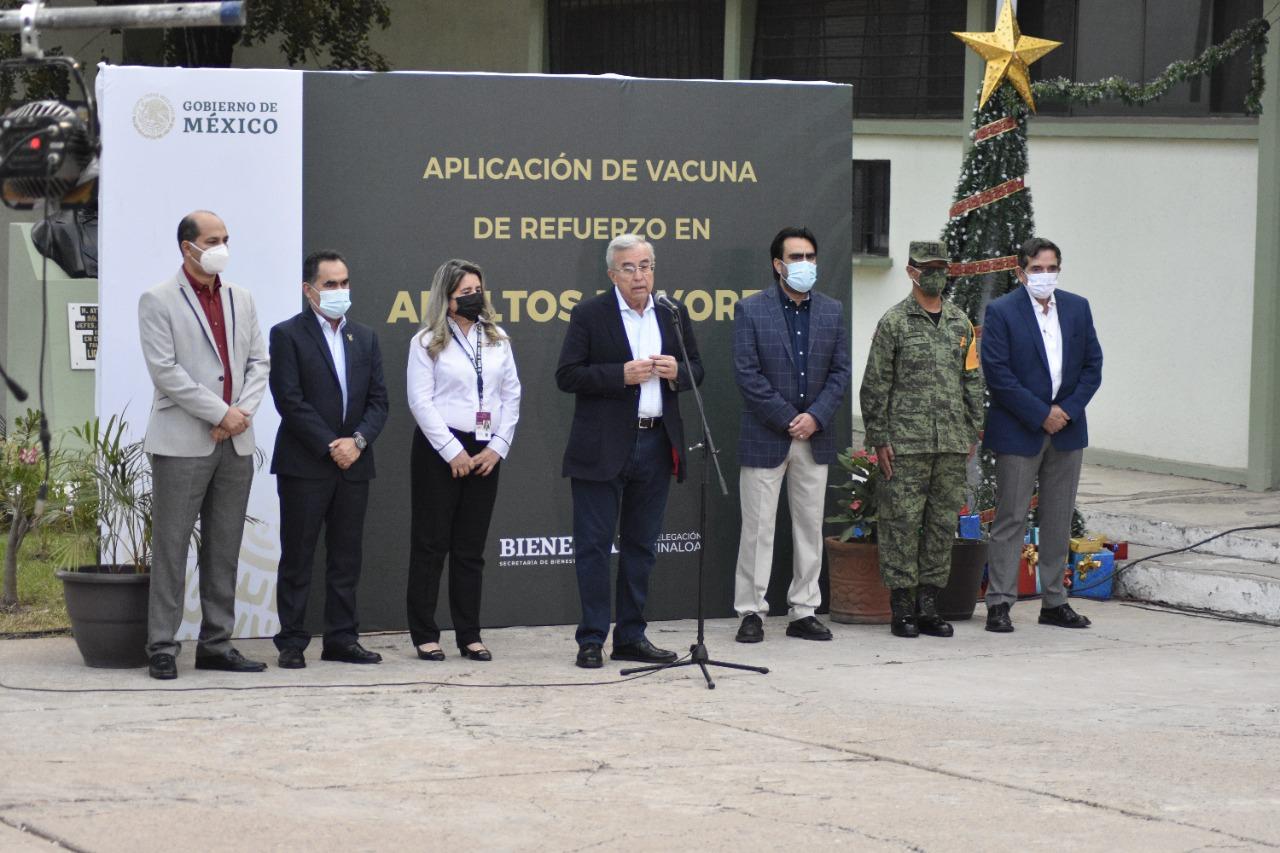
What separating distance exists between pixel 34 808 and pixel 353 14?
1411 centimetres

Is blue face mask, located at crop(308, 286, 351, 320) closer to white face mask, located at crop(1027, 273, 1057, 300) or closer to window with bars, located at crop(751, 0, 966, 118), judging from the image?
white face mask, located at crop(1027, 273, 1057, 300)

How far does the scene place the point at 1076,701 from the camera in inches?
311

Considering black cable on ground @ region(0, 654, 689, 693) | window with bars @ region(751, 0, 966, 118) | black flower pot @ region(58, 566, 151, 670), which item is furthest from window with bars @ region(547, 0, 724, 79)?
black flower pot @ region(58, 566, 151, 670)

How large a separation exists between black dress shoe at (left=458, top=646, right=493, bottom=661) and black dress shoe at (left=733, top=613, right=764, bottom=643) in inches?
52.2

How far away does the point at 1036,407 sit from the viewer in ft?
31.5

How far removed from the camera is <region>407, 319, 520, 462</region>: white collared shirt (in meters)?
8.52

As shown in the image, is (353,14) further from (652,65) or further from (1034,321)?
(1034,321)

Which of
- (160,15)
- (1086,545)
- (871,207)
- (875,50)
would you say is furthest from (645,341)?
(875,50)

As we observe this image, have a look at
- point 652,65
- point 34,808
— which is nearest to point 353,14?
point 652,65

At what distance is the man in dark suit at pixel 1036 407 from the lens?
31.7ft

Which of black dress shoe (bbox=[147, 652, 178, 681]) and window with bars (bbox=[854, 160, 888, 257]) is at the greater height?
window with bars (bbox=[854, 160, 888, 257])

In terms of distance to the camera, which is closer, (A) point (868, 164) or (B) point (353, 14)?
(A) point (868, 164)

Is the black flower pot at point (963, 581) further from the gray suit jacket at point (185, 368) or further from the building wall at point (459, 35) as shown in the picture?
the building wall at point (459, 35)

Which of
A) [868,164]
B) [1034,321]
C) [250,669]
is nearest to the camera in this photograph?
[250,669]
